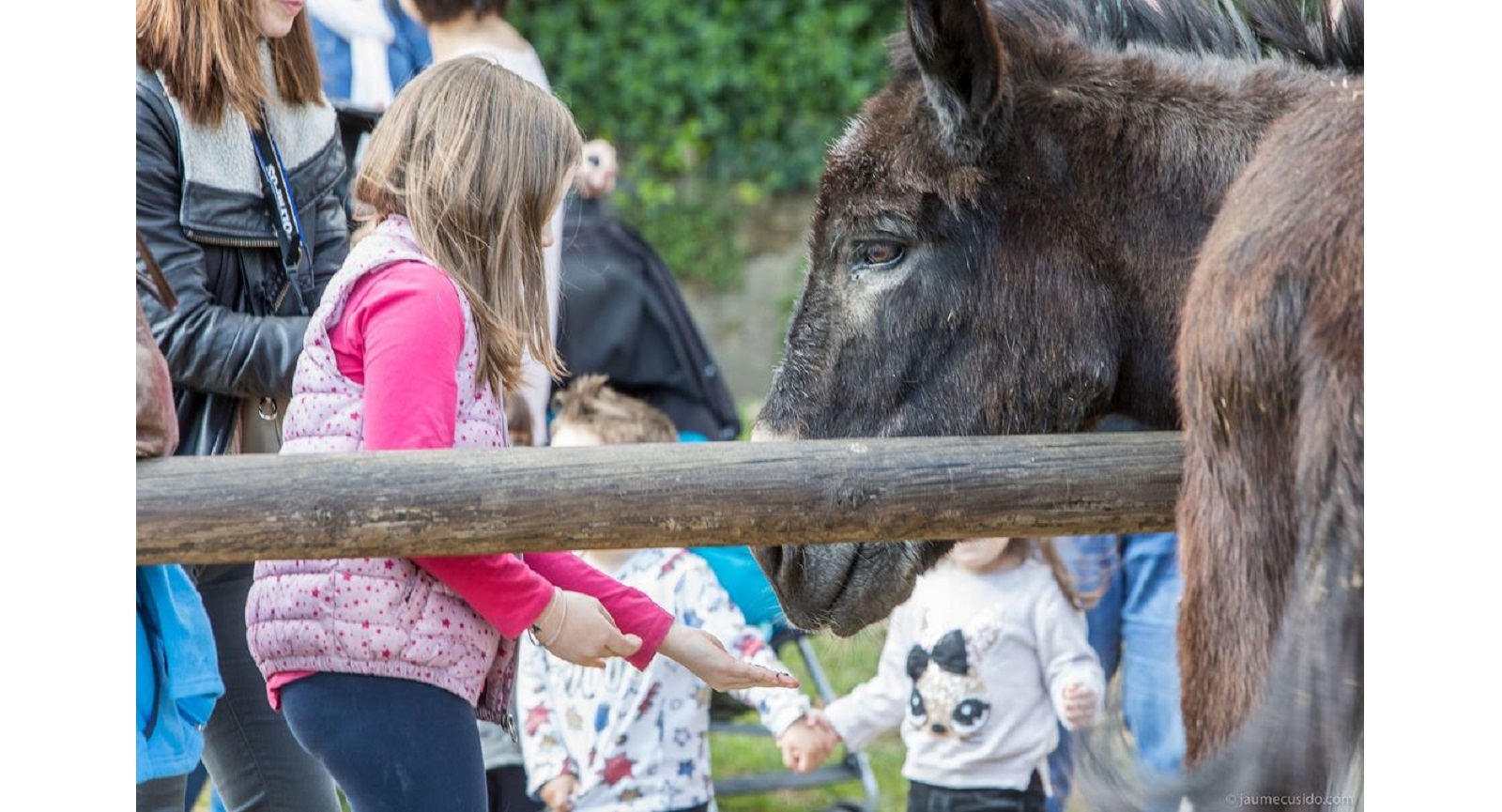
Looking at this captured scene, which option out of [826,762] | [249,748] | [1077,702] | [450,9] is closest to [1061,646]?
[1077,702]

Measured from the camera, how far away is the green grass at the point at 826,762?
5.00 m

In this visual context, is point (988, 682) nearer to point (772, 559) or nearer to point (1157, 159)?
point (772, 559)

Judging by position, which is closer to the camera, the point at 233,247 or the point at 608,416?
the point at 233,247

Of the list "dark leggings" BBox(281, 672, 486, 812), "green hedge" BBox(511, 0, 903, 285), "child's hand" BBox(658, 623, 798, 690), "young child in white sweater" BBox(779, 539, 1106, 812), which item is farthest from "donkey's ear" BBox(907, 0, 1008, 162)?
"green hedge" BBox(511, 0, 903, 285)

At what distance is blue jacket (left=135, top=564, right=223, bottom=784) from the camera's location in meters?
2.19

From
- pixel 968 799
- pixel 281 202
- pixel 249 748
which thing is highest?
pixel 281 202

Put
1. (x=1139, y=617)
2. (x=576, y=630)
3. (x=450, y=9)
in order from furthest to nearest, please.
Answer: (x=450, y=9) → (x=1139, y=617) → (x=576, y=630)

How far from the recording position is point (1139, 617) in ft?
13.4

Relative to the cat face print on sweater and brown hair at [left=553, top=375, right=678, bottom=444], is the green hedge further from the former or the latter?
the cat face print on sweater

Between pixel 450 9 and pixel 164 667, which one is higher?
pixel 450 9

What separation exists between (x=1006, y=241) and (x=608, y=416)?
1.76 m

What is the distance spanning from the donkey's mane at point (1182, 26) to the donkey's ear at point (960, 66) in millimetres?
185

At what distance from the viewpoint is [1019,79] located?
7.59 ft

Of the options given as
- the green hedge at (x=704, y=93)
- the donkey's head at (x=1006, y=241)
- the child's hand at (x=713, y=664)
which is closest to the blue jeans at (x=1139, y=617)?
the donkey's head at (x=1006, y=241)
